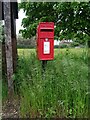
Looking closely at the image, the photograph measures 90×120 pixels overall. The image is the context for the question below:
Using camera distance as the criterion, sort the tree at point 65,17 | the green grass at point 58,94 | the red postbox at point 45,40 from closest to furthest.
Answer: the green grass at point 58,94 → the red postbox at point 45,40 → the tree at point 65,17

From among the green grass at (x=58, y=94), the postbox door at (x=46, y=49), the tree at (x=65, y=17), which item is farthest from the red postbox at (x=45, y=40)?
the tree at (x=65, y=17)

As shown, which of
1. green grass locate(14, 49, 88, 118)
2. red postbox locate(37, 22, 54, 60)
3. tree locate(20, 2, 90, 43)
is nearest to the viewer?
green grass locate(14, 49, 88, 118)

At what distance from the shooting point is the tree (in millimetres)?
7077

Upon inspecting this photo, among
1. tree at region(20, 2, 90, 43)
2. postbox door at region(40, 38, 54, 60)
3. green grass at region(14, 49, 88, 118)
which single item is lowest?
green grass at region(14, 49, 88, 118)

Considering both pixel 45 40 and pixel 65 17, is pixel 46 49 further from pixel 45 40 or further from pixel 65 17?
pixel 65 17

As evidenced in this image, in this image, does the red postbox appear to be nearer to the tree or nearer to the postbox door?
the postbox door

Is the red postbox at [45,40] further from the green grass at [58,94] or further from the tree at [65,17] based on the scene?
the tree at [65,17]

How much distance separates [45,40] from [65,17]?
3353 mm

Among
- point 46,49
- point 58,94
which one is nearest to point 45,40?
point 46,49

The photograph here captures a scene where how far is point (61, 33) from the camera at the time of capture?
7520 mm

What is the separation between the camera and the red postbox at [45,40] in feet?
14.1

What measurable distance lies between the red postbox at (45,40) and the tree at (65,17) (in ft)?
8.40

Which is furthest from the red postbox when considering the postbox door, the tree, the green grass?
the tree

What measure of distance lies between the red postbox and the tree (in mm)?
2559
